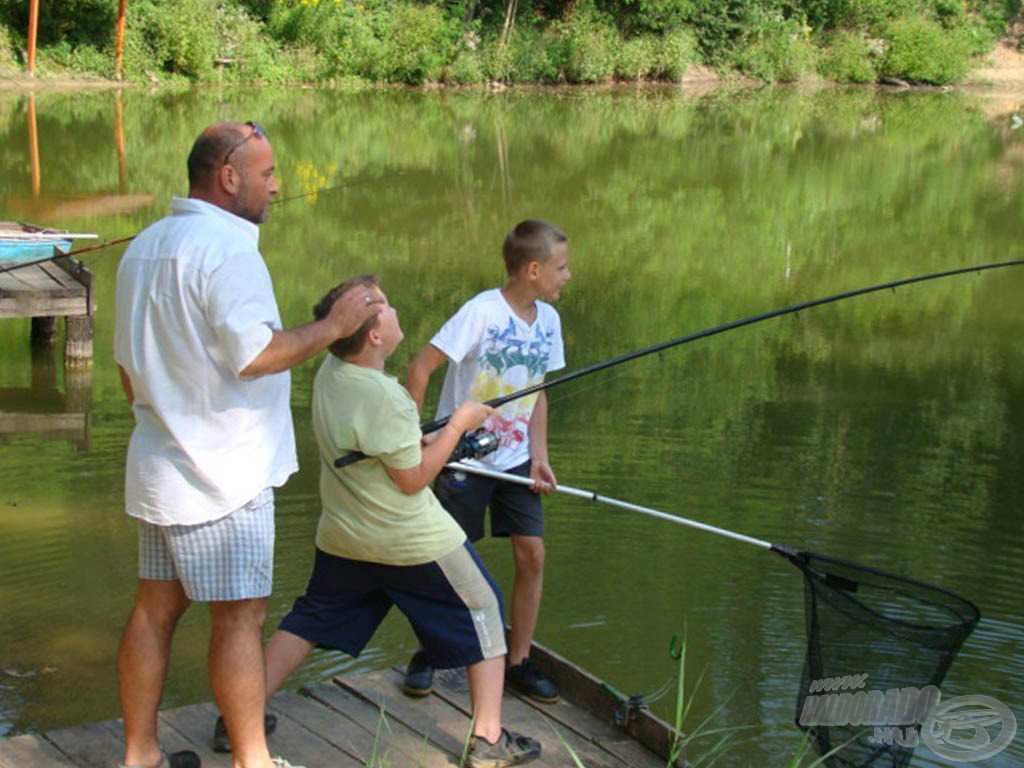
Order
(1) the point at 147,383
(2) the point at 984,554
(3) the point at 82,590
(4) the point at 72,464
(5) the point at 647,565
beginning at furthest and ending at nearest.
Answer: (4) the point at 72,464
(2) the point at 984,554
(5) the point at 647,565
(3) the point at 82,590
(1) the point at 147,383

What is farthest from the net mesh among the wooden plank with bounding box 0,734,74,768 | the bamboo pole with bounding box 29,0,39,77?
the bamboo pole with bounding box 29,0,39,77

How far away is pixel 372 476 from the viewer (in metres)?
3.19

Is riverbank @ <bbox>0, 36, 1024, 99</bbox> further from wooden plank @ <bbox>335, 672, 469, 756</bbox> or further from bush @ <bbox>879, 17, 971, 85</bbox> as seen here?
wooden plank @ <bbox>335, 672, 469, 756</bbox>

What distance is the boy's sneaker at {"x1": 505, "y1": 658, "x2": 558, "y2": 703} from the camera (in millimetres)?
3668

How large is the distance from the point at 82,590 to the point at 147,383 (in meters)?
2.52

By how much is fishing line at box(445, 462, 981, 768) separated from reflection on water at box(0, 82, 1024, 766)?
71mm

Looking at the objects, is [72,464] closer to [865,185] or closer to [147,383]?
[147,383]

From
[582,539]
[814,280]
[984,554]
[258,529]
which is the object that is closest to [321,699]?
[258,529]

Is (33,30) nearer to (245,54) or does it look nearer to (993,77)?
(245,54)

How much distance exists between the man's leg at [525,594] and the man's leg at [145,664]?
102 centimetres

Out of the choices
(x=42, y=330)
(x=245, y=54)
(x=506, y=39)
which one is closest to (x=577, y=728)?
(x=42, y=330)

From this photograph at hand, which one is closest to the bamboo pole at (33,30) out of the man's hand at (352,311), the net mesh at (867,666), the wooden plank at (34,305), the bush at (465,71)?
the bush at (465,71)

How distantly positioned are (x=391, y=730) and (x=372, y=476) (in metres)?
0.67

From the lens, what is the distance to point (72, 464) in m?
6.73
